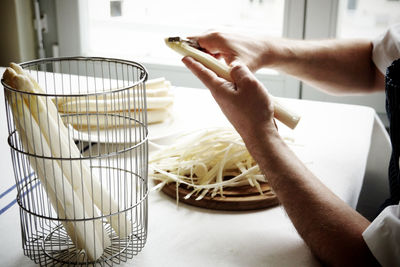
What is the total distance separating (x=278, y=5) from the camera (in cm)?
269

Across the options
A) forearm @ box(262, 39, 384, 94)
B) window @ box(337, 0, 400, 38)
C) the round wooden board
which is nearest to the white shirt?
the round wooden board

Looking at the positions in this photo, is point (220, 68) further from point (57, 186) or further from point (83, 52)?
point (83, 52)

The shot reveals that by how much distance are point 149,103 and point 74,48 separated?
5.96 feet

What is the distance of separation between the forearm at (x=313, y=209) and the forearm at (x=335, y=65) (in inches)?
26.7

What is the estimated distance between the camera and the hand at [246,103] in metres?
1.01

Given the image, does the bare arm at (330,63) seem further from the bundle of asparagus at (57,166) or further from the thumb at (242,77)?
the bundle of asparagus at (57,166)

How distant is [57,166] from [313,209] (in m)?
0.50

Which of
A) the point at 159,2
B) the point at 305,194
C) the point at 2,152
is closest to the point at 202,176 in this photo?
the point at 305,194

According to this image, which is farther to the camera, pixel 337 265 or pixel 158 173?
pixel 158 173

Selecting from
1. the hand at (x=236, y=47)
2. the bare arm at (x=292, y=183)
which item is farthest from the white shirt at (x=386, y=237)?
the hand at (x=236, y=47)

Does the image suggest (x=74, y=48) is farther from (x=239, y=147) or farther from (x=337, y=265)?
(x=337, y=265)

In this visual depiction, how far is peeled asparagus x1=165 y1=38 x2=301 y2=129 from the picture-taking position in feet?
3.67

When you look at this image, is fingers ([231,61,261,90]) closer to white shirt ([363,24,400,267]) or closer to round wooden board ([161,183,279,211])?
round wooden board ([161,183,279,211])

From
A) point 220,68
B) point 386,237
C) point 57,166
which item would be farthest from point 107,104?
point 386,237
